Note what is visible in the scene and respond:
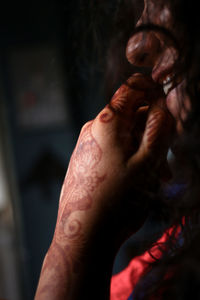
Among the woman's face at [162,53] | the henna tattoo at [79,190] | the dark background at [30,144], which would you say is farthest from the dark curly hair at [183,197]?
the dark background at [30,144]

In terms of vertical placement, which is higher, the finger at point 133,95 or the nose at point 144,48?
the nose at point 144,48

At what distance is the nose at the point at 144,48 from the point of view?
0.52m

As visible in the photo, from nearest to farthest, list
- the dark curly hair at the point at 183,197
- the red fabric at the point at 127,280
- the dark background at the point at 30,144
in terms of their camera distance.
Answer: the dark curly hair at the point at 183,197
the red fabric at the point at 127,280
the dark background at the point at 30,144

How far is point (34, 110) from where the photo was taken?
2305mm

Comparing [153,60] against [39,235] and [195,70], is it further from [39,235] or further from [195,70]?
[39,235]

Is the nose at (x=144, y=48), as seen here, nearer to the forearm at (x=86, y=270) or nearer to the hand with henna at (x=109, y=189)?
the hand with henna at (x=109, y=189)

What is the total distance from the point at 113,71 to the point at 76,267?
406 mm

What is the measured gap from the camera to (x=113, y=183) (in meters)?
0.52

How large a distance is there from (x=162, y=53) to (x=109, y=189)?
24 cm

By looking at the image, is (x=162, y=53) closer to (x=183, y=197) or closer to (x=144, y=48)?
(x=144, y=48)

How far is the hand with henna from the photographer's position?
508 millimetres

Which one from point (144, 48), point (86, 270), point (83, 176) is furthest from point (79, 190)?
point (144, 48)

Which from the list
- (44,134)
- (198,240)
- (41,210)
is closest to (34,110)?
(44,134)

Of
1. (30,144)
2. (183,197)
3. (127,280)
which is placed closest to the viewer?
(183,197)
